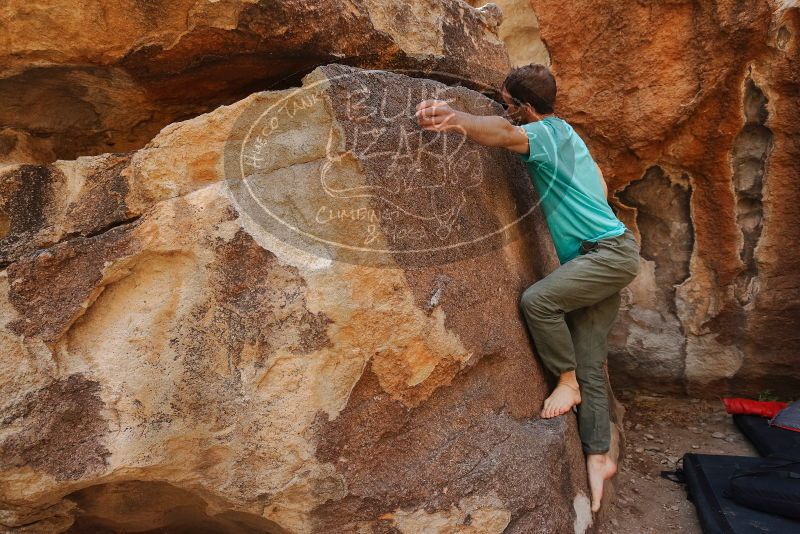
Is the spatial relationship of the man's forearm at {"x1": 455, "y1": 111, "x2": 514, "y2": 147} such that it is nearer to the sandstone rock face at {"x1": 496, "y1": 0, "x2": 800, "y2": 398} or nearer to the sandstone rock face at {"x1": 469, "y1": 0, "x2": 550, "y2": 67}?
Result: the sandstone rock face at {"x1": 496, "y1": 0, "x2": 800, "y2": 398}

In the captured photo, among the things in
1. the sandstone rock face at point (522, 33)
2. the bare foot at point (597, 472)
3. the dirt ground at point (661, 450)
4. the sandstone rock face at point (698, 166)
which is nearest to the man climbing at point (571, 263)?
the bare foot at point (597, 472)

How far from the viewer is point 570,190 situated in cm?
195

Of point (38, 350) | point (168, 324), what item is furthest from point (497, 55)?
point (38, 350)

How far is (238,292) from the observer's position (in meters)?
1.50

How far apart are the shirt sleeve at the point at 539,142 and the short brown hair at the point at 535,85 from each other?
181 mm

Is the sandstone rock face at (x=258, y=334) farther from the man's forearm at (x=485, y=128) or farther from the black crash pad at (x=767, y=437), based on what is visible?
the black crash pad at (x=767, y=437)

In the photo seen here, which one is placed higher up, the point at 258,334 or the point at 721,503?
the point at 258,334

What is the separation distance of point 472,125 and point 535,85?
0.45 m

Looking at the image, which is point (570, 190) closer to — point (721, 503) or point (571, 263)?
point (571, 263)

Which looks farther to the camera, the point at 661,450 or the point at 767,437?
the point at 661,450

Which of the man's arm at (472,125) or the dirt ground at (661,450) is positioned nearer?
the man's arm at (472,125)

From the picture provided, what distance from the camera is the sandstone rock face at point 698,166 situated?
8.59ft

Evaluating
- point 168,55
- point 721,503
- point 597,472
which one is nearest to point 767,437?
point 721,503

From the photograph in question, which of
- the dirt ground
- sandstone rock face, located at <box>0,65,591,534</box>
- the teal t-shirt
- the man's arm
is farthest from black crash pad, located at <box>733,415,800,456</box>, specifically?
the man's arm
